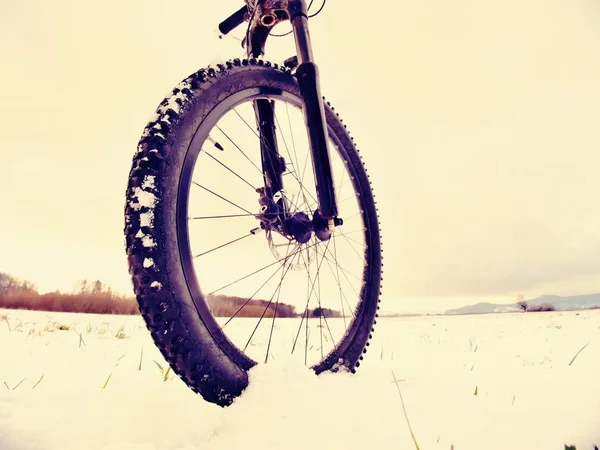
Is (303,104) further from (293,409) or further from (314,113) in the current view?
(293,409)

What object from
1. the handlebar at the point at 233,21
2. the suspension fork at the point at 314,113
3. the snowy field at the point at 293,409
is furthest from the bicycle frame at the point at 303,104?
the snowy field at the point at 293,409

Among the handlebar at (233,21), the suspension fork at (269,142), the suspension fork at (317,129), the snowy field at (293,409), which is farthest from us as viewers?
the handlebar at (233,21)

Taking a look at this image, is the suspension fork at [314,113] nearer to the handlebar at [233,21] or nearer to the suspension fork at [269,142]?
the suspension fork at [269,142]

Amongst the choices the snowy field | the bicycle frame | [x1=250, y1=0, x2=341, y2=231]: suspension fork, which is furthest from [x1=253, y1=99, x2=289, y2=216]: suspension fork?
the snowy field

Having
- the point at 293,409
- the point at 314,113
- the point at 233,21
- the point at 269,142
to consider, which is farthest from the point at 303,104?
the point at 293,409

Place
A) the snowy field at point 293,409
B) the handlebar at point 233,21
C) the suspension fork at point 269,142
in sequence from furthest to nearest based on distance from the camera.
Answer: the handlebar at point 233,21, the suspension fork at point 269,142, the snowy field at point 293,409

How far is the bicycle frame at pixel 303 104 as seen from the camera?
1.49 metres

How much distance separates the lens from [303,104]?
151 centimetres

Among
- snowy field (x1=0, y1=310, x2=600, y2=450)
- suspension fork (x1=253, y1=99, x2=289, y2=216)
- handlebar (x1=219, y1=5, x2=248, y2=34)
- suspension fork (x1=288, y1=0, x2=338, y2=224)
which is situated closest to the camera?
snowy field (x1=0, y1=310, x2=600, y2=450)

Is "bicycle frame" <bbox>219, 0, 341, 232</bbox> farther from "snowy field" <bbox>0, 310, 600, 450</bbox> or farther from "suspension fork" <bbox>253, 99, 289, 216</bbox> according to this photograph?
"snowy field" <bbox>0, 310, 600, 450</bbox>

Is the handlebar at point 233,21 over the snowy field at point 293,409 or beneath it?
over

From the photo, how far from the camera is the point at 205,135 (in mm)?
1087

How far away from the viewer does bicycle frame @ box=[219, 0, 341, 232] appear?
58.6 inches

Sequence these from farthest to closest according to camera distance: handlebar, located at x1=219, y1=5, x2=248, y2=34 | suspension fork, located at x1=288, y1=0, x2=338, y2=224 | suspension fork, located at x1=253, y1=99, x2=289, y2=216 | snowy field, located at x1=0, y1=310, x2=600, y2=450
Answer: handlebar, located at x1=219, y1=5, x2=248, y2=34 → suspension fork, located at x1=253, y1=99, x2=289, y2=216 → suspension fork, located at x1=288, y1=0, x2=338, y2=224 → snowy field, located at x1=0, y1=310, x2=600, y2=450
